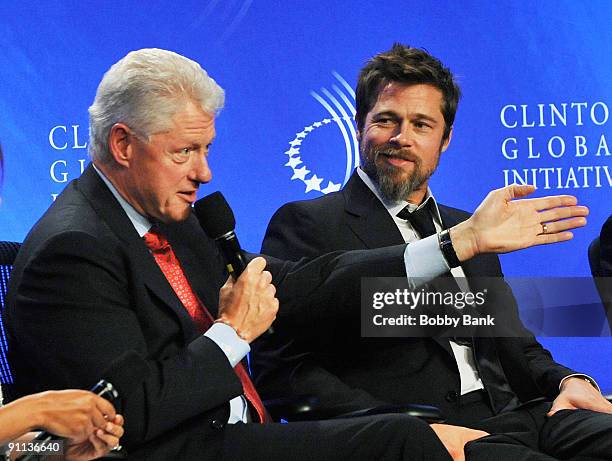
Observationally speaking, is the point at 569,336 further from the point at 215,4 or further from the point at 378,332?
the point at 215,4

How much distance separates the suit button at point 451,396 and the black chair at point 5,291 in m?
1.25

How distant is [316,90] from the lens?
4312 mm

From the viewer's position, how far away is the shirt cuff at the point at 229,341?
7.60 feet

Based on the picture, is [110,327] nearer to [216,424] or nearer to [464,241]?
[216,424]

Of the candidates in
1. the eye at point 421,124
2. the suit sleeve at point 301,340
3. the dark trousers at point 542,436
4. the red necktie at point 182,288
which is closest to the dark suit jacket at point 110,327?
the red necktie at point 182,288

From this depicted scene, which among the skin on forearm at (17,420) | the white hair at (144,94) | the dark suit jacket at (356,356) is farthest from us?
the dark suit jacket at (356,356)

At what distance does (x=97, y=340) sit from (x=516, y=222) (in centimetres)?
110

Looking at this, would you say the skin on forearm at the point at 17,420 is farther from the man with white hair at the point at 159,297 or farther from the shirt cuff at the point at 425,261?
the shirt cuff at the point at 425,261

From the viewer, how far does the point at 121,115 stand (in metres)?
2.45

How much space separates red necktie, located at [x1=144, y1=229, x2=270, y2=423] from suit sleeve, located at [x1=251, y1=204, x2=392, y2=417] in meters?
0.24

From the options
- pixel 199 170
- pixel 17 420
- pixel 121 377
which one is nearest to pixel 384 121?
pixel 199 170

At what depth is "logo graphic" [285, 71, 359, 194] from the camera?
14.0 feet

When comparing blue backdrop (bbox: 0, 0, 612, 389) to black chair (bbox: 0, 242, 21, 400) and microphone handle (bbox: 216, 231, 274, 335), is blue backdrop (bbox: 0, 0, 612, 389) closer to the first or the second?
black chair (bbox: 0, 242, 21, 400)

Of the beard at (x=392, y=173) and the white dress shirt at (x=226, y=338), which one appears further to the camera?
the beard at (x=392, y=173)
